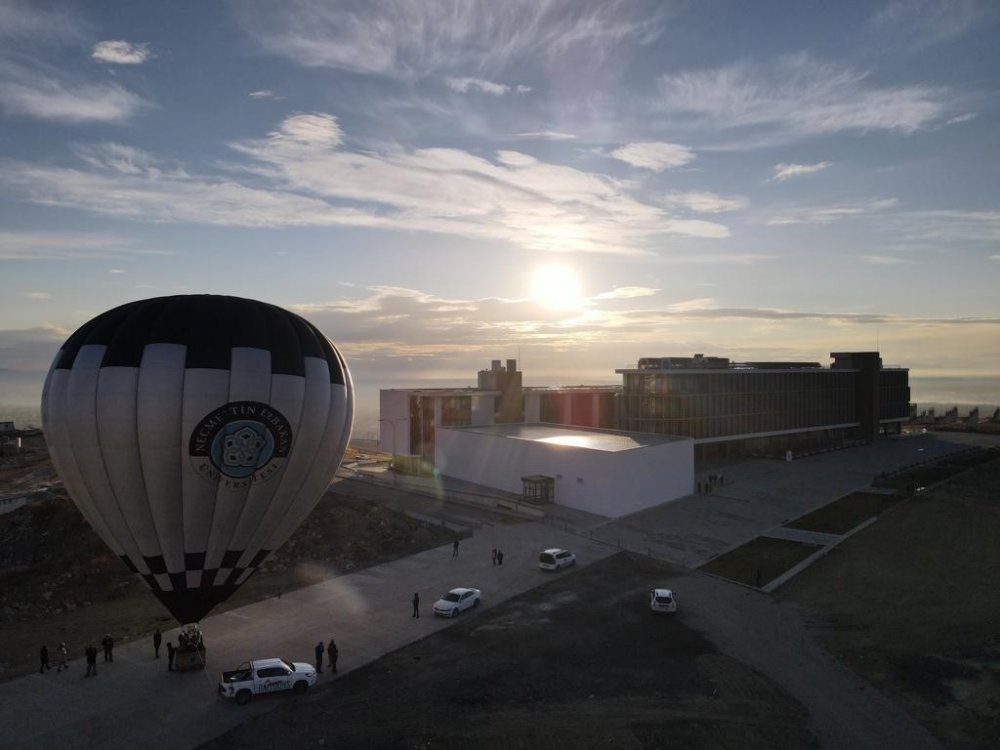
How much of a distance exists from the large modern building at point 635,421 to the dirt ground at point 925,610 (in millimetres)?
17732

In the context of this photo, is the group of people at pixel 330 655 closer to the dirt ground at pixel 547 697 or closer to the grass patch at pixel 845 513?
the dirt ground at pixel 547 697

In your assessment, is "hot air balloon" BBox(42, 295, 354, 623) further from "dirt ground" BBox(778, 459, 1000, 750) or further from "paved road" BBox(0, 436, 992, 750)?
"dirt ground" BBox(778, 459, 1000, 750)

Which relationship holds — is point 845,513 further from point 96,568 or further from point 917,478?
point 96,568

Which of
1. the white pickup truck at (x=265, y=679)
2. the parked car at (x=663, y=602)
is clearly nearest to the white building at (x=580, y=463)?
the parked car at (x=663, y=602)

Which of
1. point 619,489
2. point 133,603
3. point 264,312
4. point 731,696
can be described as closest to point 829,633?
point 731,696

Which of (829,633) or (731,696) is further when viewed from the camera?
(829,633)

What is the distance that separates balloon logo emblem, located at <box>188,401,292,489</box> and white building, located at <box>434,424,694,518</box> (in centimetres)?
3253

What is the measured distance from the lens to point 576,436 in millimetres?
65812

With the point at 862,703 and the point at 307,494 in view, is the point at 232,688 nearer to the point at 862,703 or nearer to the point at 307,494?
the point at 307,494

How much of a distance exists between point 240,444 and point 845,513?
47.0m

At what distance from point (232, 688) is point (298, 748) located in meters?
4.41

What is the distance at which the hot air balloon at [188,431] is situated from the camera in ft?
75.0

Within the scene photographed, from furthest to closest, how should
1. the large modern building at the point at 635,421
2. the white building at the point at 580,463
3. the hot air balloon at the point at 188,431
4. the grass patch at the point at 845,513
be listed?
the large modern building at the point at 635,421 < the white building at the point at 580,463 < the grass patch at the point at 845,513 < the hot air balloon at the point at 188,431

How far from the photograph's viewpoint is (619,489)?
51.8 meters
